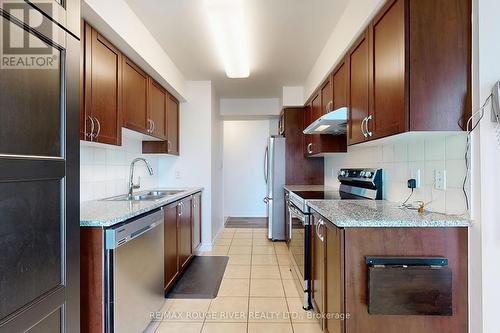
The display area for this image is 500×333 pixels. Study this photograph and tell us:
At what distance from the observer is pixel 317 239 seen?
198 centimetres

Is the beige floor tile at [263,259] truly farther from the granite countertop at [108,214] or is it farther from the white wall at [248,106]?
the white wall at [248,106]

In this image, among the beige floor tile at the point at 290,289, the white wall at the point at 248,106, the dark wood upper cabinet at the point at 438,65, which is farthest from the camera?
the white wall at the point at 248,106

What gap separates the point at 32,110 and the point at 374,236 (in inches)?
61.7

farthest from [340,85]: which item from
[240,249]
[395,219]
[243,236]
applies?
[243,236]

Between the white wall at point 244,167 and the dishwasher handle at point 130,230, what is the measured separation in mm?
4412

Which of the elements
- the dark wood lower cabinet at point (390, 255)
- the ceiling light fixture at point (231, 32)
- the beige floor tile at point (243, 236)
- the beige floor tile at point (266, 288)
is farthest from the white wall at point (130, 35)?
the beige floor tile at point (243, 236)

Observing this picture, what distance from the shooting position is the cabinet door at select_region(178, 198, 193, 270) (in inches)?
114

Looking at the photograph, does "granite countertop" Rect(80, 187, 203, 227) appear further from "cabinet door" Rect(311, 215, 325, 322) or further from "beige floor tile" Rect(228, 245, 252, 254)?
"beige floor tile" Rect(228, 245, 252, 254)

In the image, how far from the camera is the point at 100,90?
81.4 inches

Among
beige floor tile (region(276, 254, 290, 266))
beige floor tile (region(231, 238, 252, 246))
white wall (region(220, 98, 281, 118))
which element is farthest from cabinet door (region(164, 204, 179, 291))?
white wall (region(220, 98, 281, 118))

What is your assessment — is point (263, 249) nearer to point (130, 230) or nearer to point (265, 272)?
point (265, 272)

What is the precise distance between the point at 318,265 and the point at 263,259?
174 centimetres

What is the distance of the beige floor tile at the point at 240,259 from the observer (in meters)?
3.46

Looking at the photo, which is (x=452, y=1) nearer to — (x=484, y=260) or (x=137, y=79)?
(x=484, y=260)
